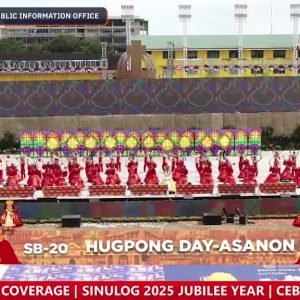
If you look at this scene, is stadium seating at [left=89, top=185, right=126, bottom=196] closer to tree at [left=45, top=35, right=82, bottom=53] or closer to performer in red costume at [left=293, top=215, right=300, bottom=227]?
performer in red costume at [left=293, top=215, right=300, bottom=227]

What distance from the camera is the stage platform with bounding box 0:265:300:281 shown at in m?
11.1

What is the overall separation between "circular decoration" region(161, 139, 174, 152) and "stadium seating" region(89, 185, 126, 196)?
9894 millimetres

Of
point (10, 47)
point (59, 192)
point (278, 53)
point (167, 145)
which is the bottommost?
point (59, 192)

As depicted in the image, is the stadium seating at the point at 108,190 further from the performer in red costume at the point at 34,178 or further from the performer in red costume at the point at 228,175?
the performer in red costume at the point at 228,175

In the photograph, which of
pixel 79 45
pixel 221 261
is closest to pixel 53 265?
pixel 221 261

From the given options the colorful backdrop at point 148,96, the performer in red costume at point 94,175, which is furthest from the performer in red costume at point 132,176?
the colorful backdrop at point 148,96

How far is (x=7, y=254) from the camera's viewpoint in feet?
43.2

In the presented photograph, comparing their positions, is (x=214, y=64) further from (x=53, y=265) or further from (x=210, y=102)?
(x=53, y=265)

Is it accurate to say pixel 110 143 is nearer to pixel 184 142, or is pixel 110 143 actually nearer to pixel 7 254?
pixel 184 142

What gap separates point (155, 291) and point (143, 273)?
94cm

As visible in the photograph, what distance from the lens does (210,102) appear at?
3531cm

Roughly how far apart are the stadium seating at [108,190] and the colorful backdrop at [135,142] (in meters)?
9.69

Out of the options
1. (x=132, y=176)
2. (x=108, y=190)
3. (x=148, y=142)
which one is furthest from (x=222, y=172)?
(x=148, y=142)

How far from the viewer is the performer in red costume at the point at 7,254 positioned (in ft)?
42.1
